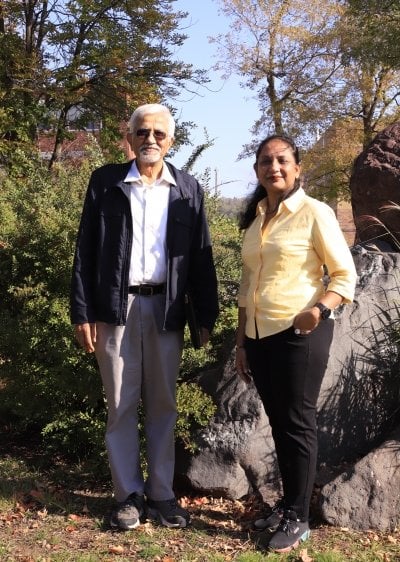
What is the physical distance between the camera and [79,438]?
206 inches

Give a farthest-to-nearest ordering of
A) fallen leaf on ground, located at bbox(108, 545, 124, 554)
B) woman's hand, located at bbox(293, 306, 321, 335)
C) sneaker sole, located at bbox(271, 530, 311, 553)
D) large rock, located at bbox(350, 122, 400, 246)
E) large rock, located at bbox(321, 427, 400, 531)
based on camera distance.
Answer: large rock, located at bbox(350, 122, 400, 246) < large rock, located at bbox(321, 427, 400, 531) < fallen leaf on ground, located at bbox(108, 545, 124, 554) < sneaker sole, located at bbox(271, 530, 311, 553) < woman's hand, located at bbox(293, 306, 321, 335)

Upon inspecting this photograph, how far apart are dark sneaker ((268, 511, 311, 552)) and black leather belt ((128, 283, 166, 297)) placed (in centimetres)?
138

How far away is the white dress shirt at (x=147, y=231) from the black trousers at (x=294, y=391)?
0.65m

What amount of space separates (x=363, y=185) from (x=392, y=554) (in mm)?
3203

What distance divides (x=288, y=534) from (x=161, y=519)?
2.55 feet

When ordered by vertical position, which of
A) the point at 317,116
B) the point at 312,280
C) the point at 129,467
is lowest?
the point at 129,467

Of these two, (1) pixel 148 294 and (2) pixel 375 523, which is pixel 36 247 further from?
(2) pixel 375 523

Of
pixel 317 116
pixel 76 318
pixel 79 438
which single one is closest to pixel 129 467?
pixel 76 318

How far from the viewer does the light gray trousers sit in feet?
12.5

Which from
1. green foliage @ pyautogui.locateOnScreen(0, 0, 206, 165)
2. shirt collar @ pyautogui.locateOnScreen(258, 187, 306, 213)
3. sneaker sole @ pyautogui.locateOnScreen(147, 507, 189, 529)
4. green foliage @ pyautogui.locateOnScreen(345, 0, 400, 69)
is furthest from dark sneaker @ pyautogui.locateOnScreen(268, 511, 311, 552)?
green foliage @ pyautogui.locateOnScreen(345, 0, 400, 69)

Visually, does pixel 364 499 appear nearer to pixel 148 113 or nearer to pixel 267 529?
pixel 267 529

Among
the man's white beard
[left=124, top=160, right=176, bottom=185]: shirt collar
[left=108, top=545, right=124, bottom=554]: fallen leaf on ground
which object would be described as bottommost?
[left=108, top=545, right=124, bottom=554]: fallen leaf on ground

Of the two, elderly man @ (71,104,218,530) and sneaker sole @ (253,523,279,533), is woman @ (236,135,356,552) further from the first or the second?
elderly man @ (71,104,218,530)

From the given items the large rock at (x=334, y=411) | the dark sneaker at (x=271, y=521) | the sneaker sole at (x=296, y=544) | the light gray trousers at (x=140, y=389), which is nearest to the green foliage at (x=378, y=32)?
the large rock at (x=334, y=411)
